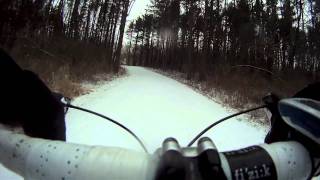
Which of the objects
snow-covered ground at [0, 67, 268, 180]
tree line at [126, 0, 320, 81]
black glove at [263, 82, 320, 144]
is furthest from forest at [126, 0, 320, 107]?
black glove at [263, 82, 320, 144]

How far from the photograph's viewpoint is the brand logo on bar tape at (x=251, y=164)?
0.72 m

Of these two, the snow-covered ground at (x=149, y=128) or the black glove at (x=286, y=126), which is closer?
the black glove at (x=286, y=126)

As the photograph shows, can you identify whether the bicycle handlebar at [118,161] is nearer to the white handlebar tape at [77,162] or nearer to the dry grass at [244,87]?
the white handlebar tape at [77,162]

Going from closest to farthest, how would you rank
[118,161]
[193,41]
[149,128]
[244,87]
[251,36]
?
[118,161]
[149,128]
[244,87]
[251,36]
[193,41]

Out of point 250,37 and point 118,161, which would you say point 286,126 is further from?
point 250,37

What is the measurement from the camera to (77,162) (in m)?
0.71

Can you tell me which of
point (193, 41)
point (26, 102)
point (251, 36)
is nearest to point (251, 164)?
point (26, 102)

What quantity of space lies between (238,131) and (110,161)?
3.12 meters

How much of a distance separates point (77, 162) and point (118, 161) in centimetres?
8

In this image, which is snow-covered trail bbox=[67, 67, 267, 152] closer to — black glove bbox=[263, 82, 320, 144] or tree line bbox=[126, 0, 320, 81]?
black glove bbox=[263, 82, 320, 144]

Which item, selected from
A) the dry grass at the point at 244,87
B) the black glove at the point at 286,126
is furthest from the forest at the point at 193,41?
the black glove at the point at 286,126

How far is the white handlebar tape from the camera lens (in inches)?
27.1

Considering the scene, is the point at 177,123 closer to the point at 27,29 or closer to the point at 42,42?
the point at 27,29

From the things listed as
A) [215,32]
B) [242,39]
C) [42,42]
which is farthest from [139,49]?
[42,42]
